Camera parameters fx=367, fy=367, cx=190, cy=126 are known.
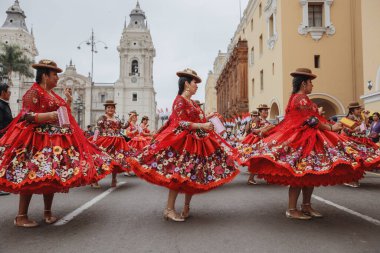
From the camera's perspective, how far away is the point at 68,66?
98250 mm

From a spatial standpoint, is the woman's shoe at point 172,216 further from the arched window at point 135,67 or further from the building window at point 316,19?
the arched window at point 135,67

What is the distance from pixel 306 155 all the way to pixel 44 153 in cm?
348

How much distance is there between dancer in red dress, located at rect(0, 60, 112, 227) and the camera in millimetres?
4574

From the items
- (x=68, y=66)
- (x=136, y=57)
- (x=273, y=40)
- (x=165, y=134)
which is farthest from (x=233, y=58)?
(x=68, y=66)

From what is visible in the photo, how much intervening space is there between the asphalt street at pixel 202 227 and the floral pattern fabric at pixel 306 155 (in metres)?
0.66

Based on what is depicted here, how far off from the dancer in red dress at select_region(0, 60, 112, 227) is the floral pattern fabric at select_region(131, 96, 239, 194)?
0.71m

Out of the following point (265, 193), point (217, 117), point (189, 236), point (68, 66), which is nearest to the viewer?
point (189, 236)

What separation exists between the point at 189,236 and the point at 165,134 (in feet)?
5.28

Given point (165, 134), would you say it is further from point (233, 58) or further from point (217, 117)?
point (233, 58)

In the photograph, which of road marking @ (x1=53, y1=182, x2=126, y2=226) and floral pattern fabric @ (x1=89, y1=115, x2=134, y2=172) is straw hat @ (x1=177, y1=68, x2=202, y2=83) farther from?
floral pattern fabric @ (x1=89, y1=115, x2=134, y2=172)

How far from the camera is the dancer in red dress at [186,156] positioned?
5.12 meters

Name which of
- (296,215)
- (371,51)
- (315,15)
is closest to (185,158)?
(296,215)

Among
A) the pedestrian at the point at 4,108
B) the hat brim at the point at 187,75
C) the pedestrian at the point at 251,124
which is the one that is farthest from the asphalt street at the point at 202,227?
the pedestrian at the point at 251,124

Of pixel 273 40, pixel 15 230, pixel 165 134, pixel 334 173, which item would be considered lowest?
pixel 15 230
